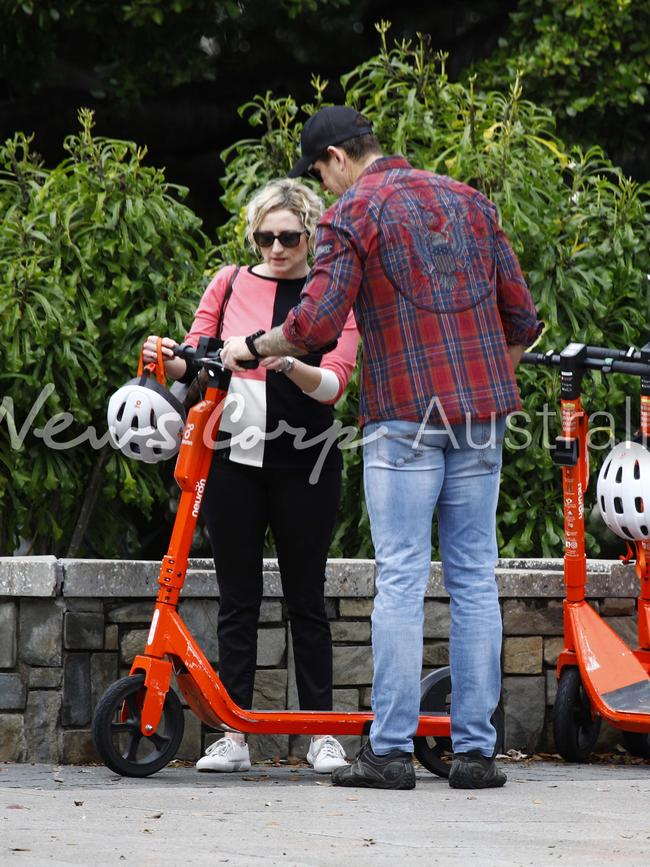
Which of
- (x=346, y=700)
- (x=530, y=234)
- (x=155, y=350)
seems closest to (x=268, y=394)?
(x=155, y=350)

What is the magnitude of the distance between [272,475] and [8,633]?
3.32 feet

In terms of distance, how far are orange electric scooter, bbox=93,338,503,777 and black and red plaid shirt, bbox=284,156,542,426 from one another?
0.47 metres

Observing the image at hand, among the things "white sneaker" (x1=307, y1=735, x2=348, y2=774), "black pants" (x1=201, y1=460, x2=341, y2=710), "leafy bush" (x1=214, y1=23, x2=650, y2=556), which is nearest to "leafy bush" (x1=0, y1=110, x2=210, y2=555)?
"leafy bush" (x1=214, y1=23, x2=650, y2=556)

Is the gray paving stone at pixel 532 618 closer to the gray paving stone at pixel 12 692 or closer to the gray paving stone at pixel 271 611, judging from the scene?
the gray paving stone at pixel 271 611

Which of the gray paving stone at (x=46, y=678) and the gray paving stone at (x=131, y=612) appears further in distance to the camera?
the gray paving stone at (x=131, y=612)

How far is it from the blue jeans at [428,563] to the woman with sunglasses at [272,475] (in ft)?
1.34

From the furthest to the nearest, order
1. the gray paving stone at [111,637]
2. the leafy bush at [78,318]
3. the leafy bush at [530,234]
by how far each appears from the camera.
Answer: the leafy bush at [530,234] < the leafy bush at [78,318] < the gray paving stone at [111,637]

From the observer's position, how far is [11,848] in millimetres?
3152

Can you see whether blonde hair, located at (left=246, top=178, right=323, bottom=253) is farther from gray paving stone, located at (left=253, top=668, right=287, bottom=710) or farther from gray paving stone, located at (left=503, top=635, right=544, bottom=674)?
gray paving stone, located at (left=503, top=635, right=544, bottom=674)

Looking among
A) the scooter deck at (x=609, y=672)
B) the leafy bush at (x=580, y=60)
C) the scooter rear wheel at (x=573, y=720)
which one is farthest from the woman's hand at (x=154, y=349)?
the leafy bush at (x=580, y=60)

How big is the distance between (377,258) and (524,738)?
2012 millimetres

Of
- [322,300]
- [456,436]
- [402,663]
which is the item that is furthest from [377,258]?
[402,663]

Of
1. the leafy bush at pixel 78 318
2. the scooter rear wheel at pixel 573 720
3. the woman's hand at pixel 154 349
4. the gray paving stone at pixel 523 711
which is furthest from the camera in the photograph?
the leafy bush at pixel 78 318

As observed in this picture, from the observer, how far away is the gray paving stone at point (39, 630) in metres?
4.78
